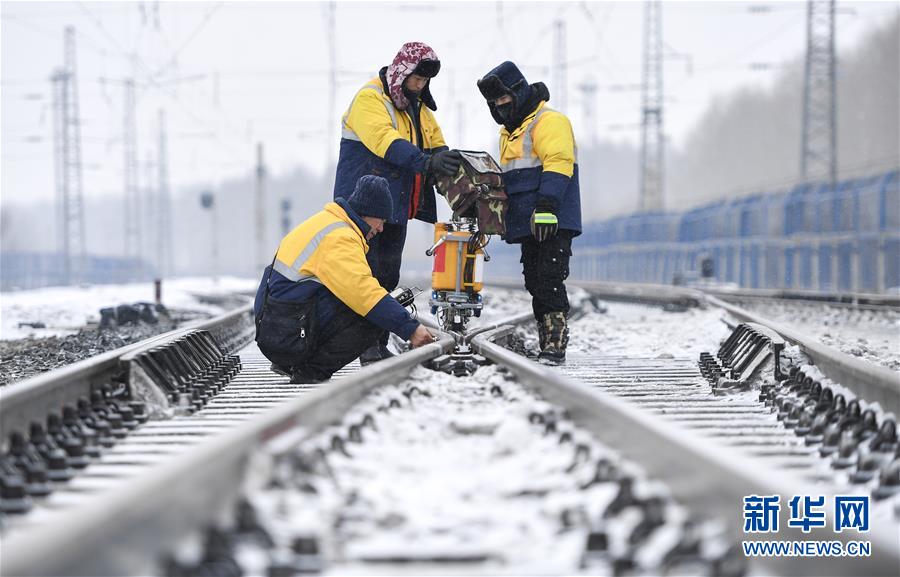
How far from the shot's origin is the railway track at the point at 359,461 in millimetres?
2152

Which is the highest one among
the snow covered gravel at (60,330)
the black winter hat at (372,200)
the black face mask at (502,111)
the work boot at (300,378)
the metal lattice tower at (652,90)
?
the metal lattice tower at (652,90)

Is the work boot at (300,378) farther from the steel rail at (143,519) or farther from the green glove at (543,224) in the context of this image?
the steel rail at (143,519)

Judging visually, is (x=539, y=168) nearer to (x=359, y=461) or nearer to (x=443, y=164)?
(x=443, y=164)

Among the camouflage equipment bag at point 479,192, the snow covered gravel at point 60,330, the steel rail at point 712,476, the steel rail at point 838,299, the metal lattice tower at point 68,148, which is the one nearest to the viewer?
the steel rail at point 712,476

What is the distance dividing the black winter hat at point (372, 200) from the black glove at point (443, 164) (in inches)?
42.7

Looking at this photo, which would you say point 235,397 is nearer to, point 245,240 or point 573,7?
point 573,7

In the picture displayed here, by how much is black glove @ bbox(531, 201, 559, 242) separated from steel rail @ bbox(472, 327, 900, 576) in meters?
3.54

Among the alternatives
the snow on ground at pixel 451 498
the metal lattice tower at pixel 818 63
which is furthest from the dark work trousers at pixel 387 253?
the metal lattice tower at pixel 818 63

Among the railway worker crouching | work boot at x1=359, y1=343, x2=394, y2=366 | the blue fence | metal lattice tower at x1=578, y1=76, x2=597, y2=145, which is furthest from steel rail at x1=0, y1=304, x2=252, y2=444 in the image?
metal lattice tower at x1=578, y1=76, x2=597, y2=145

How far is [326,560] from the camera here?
2375 millimetres

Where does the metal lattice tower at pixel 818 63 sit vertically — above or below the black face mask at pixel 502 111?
above

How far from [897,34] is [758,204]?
201 ft

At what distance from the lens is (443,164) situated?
695cm

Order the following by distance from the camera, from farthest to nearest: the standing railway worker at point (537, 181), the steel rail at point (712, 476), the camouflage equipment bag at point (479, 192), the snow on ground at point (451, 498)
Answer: the standing railway worker at point (537, 181) < the camouflage equipment bag at point (479, 192) < the snow on ground at point (451, 498) < the steel rail at point (712, 476)
